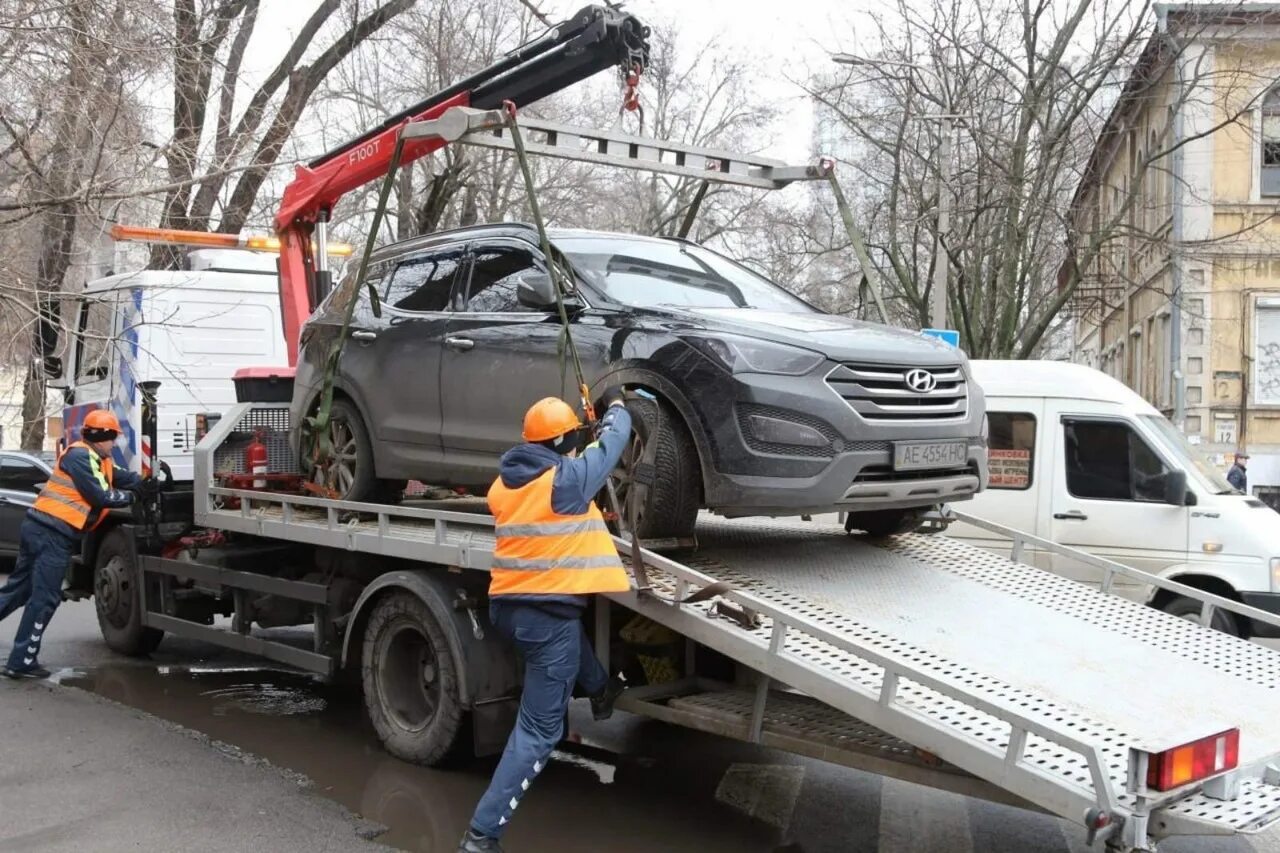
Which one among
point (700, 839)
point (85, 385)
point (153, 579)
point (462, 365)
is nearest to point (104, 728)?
point (153, 579)

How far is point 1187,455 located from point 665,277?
4236 mm

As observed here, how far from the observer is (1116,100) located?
19328 millimetres

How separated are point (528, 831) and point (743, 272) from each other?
331cm

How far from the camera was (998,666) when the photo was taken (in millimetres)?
4539

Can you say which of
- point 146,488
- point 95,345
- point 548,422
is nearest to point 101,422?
point 146,488

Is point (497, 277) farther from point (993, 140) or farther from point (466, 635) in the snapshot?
point (993, 140)

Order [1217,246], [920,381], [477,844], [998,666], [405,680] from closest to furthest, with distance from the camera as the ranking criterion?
[998,666] → [477,844] → [920,381] → [405,680] → [1217,246]

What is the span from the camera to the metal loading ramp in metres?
3.83

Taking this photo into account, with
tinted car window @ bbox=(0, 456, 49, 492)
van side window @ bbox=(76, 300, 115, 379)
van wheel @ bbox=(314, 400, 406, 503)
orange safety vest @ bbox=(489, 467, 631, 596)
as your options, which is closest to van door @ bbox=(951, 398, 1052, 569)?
van wheel @ bbox=(314, 400, 406, 503)

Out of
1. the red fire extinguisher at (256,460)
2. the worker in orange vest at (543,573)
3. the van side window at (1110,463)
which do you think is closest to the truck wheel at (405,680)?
the worker in orange vest at (543,573)

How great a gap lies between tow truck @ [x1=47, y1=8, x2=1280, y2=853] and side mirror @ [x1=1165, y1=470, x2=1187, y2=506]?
6.65ft

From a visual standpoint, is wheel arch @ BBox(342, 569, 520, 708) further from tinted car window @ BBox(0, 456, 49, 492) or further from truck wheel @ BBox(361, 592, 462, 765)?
tinted car window @ BBox(0, 456, 49, 492)

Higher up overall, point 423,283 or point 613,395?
point 423,283

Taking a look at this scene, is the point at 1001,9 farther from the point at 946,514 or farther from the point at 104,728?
the point at 104,728
